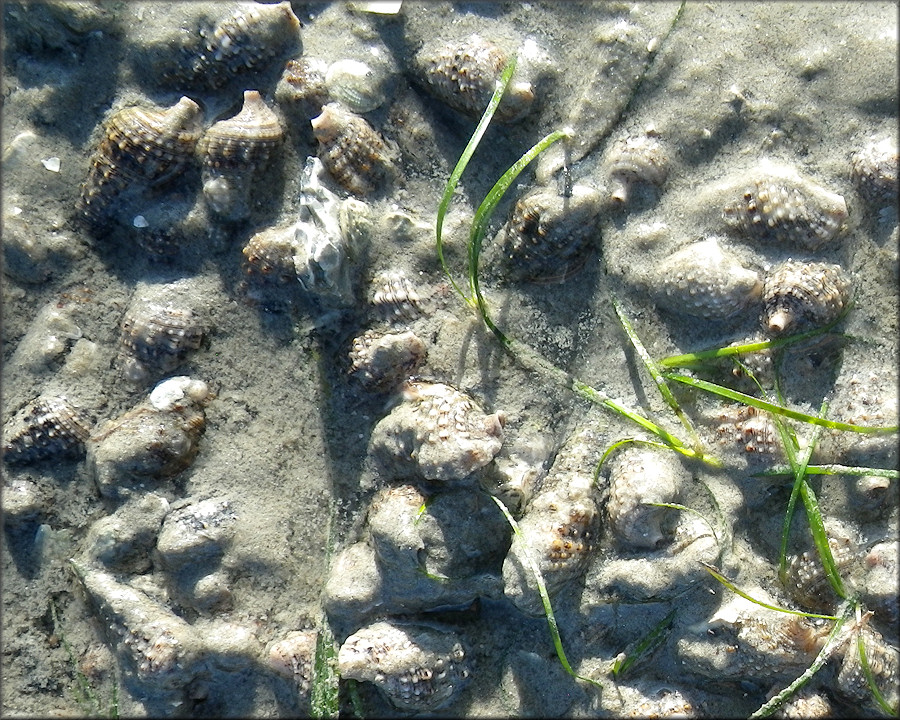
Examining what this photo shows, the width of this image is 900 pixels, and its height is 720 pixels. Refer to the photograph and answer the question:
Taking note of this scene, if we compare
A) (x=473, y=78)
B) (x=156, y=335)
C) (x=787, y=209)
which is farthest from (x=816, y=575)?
(x=156, y=335)

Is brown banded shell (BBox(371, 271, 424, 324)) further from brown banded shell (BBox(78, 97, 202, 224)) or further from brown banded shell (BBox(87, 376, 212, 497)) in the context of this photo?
brown banded shell (BBox(78, 97, 202, 224))

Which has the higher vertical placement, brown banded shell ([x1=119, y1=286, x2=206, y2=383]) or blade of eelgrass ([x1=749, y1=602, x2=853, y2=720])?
brown banded shell ([x1=119, y1=286, x2=206, y2=383])

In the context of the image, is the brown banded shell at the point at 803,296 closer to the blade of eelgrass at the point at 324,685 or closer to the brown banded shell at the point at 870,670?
the brown banded shell at the point at 870,670

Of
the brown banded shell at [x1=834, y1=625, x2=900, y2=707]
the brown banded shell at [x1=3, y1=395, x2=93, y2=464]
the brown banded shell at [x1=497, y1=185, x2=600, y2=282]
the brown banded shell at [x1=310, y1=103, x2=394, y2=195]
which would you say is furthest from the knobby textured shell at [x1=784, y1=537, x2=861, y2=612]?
the brown banded shell at [x1=3, y1=395, x2=93, y2=464]

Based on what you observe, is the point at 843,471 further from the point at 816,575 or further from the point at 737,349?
the point at 737,349

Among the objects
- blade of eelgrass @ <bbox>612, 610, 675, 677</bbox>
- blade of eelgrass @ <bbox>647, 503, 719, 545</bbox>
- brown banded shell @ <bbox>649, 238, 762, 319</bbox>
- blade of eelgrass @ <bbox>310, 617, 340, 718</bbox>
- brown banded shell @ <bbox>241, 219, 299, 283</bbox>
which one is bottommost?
blade of eelgrass @ <bbox>310, 617, 340, 718</bbox>

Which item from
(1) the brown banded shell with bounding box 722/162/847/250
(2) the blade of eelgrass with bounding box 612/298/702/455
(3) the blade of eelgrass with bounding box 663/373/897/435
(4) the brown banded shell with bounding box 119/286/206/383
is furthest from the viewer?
(4) the brown banded shell with bounding box 119/286/206/383

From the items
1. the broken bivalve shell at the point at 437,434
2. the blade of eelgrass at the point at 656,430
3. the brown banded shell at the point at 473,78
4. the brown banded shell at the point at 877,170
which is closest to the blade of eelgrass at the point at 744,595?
the blade of eelgrass at the point at 656,430
